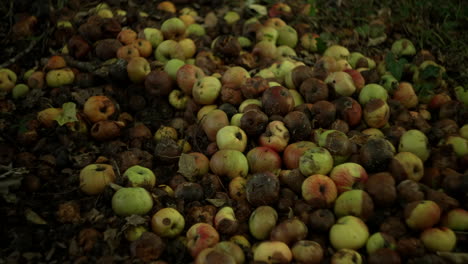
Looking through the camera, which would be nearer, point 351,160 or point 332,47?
point 351,160

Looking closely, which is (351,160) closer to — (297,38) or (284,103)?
(284,103)

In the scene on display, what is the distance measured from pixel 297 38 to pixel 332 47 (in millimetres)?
576

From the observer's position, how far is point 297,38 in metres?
6.35

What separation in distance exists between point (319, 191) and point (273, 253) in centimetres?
75

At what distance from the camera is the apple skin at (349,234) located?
356cm

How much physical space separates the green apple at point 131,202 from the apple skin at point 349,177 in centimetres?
173

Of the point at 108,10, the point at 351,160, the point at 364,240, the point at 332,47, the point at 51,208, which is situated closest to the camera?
the point at 364,240

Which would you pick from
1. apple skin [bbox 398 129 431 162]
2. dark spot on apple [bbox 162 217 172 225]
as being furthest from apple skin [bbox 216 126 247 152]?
apple skin [bbox 398 129 431 162]

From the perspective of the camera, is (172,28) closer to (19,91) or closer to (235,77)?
(235,77)

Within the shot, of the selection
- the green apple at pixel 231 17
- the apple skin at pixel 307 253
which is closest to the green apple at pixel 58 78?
the green apple at pixel 231 17

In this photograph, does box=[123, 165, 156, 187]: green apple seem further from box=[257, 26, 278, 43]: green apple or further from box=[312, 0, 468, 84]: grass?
box=[312, 0, 468, 84]: grass

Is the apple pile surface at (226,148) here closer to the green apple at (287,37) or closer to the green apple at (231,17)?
the green apple at (287,37)

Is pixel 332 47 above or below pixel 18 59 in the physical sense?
above

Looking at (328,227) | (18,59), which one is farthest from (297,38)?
(18,59)
